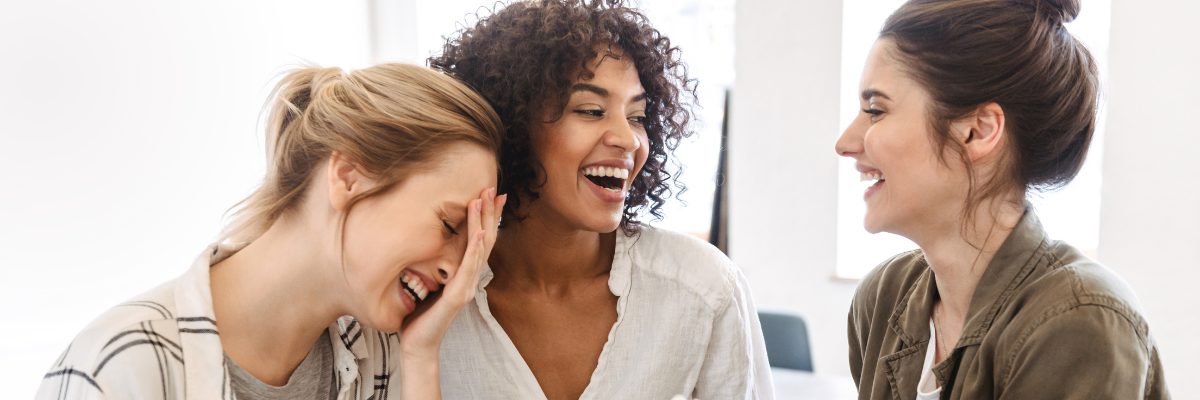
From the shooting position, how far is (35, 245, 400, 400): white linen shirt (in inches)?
40.6

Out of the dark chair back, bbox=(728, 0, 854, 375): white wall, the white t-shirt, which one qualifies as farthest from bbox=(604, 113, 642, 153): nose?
bbox=(728, 0, 854, 375): white wall

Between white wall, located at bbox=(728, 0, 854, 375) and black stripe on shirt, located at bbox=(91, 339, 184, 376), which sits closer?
black stripe on shirt, located at bbox=(91, 339, 184, 376)

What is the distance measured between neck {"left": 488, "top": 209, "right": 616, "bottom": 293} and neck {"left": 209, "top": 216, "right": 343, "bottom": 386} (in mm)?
526

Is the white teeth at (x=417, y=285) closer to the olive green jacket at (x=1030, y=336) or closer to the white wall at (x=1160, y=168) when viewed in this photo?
the olive green jacket at (x=1030, y=336)

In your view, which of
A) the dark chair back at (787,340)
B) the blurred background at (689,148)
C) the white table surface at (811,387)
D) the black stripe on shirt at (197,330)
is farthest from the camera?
the blurred background at (689,148)

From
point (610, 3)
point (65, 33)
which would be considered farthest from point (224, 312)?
point (65, 33)

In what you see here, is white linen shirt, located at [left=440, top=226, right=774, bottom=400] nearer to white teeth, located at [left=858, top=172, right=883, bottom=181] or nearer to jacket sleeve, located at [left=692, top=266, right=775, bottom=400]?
jacket sleeve, located at [left=692, top=266, right=775, bottom=400]

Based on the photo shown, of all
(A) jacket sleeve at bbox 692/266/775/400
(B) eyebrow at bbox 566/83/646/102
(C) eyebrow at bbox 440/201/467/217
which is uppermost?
(B) eyebrow at bbox 566/83/646/102

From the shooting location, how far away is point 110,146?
309cm

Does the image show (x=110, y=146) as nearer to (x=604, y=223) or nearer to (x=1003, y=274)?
(x=604, y=223)

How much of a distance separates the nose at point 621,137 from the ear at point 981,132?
23.7 inches

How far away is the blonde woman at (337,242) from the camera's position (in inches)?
45.7

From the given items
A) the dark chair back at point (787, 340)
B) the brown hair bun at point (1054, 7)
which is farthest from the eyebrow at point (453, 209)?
the dark chair back at point (787, 340)

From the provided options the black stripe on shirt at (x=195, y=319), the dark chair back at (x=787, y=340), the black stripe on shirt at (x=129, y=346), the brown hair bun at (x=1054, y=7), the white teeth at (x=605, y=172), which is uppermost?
the brown hair bun at (x=1054, y=7)
